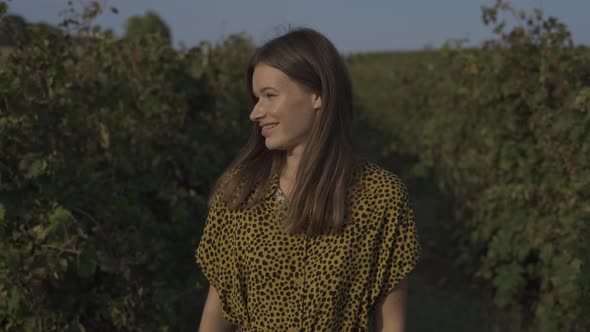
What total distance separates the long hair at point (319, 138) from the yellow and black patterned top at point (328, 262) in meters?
0.04

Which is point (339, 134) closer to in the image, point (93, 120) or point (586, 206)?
point (93, 120)

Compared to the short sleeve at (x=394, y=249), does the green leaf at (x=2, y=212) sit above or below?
below

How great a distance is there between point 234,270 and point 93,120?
81.0 inches

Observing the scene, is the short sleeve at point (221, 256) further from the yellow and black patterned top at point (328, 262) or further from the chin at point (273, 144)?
the chin at point (273, 144)

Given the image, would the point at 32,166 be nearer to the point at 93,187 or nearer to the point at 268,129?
the point at 93,187

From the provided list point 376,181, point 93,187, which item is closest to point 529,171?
point 93,187

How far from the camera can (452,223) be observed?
739 centimetres

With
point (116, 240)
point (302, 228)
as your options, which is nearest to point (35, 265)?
point (116, 240)

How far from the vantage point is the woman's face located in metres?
1.93

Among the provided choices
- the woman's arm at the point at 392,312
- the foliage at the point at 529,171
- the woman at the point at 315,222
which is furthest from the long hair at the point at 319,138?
the foliage at the point at 529,171

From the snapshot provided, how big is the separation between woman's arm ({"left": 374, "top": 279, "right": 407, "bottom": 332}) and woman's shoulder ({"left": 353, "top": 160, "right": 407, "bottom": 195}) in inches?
10.4

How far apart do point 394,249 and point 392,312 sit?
0.59ft

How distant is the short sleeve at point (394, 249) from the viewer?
1.97 metres

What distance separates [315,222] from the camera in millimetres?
1942
